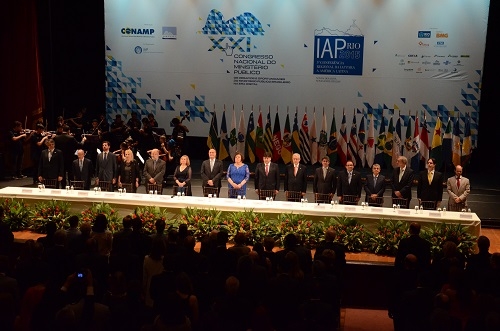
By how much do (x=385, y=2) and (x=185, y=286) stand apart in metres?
13.1

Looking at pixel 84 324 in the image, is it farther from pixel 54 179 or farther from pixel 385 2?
pixel 385 2

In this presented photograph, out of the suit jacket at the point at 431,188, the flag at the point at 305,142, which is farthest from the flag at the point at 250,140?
the suit jacket at the point at 431,188

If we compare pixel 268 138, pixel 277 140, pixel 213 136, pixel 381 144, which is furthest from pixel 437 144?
pixel 213 136

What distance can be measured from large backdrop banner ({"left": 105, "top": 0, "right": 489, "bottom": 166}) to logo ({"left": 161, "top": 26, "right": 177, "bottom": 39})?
27mm

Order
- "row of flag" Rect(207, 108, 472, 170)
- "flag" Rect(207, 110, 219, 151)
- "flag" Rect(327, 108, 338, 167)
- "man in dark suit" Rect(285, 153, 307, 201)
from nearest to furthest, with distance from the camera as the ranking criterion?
"man in dark suit" Rect(285, 153, 307, 201)
"row of flag" Rect(207, 108, 472, 170)
"flag" Rect(327, 108, 338, 167)
"flag" Rect(207, 110, 219, 151)

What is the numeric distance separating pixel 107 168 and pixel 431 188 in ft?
20.4

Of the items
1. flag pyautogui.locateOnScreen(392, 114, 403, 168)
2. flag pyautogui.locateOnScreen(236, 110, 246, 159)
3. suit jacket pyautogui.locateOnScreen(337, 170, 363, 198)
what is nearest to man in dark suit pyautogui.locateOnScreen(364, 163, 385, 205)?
suit jacket pyautogui.locateOnScreen(337, 170, 363, 198)

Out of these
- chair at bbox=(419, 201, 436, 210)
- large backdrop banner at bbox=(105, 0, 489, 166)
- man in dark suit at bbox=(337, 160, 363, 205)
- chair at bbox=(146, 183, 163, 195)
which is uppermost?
large backdrop banner at bbox=(105, 0, 489, 166)

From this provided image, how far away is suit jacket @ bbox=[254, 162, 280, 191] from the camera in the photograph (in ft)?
43.4

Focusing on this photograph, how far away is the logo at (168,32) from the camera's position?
60.9 ft

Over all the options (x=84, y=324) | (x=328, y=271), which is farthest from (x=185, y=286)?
(x=328, y=271)

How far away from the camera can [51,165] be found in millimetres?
13734

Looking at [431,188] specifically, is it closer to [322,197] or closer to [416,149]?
[322,197]

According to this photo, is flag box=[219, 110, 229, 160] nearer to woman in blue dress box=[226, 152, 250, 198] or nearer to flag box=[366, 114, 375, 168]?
flag box=[366, 114, 375, 168]
